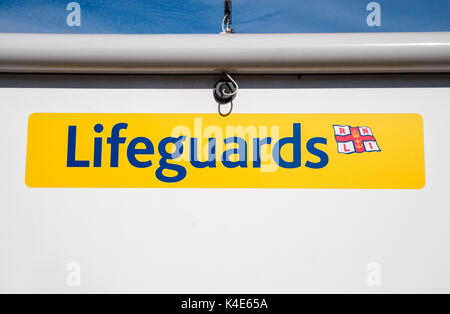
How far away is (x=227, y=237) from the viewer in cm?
107

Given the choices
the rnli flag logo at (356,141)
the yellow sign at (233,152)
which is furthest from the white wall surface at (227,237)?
the rnli flag logo at (356,141)

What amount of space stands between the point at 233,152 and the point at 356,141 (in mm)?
405

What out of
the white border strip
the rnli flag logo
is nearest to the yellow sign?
the rnli flag logo

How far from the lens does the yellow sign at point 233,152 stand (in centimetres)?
107

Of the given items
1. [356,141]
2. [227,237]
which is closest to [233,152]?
[227,237]

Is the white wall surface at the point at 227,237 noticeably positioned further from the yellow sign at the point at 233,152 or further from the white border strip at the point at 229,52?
the white border strip at the point at 229,52

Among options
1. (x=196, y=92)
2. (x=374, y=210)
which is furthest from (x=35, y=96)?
(x=374, y=210)

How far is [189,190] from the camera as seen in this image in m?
1.07

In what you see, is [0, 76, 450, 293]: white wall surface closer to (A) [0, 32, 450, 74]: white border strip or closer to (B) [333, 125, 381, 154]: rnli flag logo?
(B) [333, 125, 381, 154]: rnli flag logo

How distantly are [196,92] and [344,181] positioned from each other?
57 centimetres

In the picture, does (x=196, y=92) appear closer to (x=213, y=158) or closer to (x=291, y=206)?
(x=213, y=158)

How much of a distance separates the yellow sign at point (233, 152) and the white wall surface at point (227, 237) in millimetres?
37

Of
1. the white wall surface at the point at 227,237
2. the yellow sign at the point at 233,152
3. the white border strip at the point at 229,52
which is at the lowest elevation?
the white wall surface at the point at 227,237

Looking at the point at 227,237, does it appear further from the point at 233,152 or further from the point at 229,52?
the point at 229,52
